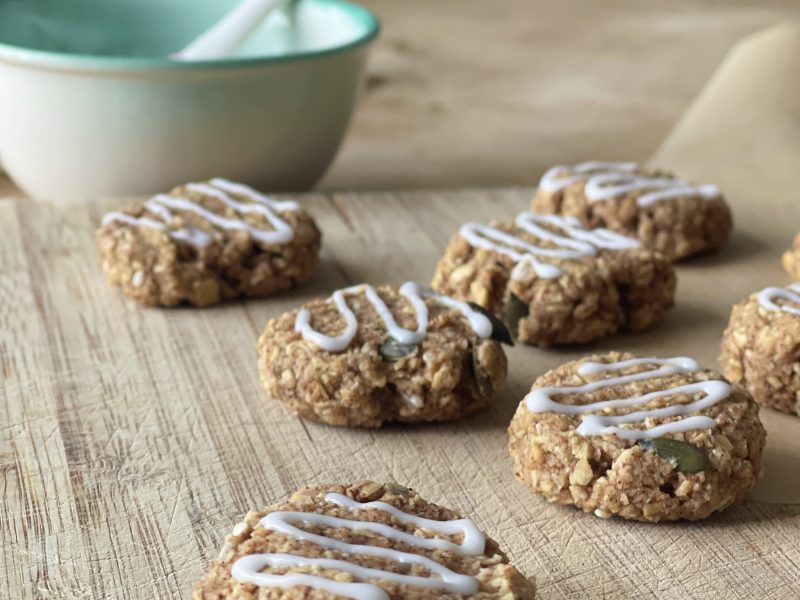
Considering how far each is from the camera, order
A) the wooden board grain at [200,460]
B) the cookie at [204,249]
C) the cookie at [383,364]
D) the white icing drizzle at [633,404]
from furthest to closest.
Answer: the cookie at [204,249], the cookie at [383,364], the white icing drizzle at [633,404], the wooden board grain at [200,460]

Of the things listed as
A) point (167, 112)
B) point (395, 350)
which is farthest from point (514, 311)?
point (167, 112)

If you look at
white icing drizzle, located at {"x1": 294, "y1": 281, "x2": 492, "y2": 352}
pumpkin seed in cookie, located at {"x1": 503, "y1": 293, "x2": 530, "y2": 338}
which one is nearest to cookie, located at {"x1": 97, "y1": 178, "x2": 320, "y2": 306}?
white icing drizzle, located at {"x1": 294, "y1": 281, "x2": 492, "y2": 352}

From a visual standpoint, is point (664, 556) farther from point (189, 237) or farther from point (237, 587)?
point (189, 237)

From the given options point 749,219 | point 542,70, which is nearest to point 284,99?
point 749,219

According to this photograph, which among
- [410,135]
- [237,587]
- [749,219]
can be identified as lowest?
[410,135]

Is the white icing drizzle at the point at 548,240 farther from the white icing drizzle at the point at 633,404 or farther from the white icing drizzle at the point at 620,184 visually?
the white icing drizzle at the point at 633,404

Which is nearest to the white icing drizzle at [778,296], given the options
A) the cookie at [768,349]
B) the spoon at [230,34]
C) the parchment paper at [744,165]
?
the cookie at [768,349]
